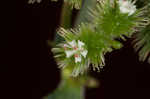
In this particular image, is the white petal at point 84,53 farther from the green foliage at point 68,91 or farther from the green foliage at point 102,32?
the green foliage at point 68,91

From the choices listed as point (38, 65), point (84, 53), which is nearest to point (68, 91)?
point (38, 65)

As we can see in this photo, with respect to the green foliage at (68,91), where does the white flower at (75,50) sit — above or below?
above

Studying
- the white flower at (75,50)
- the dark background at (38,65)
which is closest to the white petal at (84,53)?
the white flower at (75,50)

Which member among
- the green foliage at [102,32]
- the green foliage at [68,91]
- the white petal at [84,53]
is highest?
the green foliage at [102,32]

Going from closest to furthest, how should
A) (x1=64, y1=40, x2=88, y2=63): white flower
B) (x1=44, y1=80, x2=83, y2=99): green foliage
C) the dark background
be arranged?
1. (x1=64, y1=40, x2=88, y2=63): white flower
2. (x1=44, y1=80, x2=83, y2=99): green foliage
3. the dark background

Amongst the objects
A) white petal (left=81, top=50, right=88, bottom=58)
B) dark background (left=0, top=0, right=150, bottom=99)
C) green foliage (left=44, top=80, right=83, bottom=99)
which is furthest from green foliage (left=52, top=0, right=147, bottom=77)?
dark background (left=0, top=0, right=150, bottom=99)

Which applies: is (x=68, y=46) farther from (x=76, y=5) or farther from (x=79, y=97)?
(x=79, y=97)

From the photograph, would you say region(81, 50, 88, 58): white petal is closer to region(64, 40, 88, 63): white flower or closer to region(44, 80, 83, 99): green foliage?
region(64, 40, 88, 63): white flower
